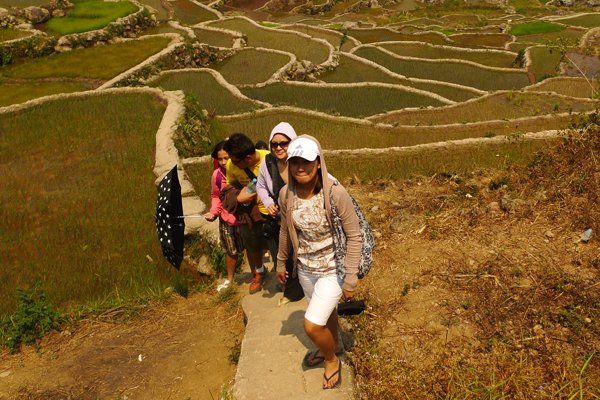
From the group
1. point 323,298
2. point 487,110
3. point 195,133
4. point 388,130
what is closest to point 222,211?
point 323,298

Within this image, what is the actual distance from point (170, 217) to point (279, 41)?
22.2 m

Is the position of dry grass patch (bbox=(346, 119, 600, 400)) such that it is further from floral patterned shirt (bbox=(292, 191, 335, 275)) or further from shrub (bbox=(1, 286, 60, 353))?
shrub (bbox=(1, 286, 60, 353))

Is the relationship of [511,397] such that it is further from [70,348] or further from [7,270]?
[7,270]

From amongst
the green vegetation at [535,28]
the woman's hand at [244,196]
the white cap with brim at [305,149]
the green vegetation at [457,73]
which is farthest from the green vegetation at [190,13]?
the white cap with brim at [305,149]

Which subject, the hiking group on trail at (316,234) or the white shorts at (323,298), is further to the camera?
the white shorts at (323,298)

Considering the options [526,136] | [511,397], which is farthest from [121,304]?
[526,136]

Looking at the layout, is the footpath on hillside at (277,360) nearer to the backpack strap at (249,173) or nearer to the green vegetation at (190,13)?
the backpack strap at (249,173)

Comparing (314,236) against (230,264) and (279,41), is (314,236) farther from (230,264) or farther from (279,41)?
(279,41)

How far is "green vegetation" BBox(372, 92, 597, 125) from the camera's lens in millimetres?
13766

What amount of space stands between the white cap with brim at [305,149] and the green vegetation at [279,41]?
2001 cm

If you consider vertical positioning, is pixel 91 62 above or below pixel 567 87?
above

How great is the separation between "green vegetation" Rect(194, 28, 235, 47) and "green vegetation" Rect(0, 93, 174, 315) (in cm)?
1293

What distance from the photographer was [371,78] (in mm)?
20578

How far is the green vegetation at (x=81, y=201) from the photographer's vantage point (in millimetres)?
6613
